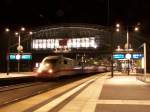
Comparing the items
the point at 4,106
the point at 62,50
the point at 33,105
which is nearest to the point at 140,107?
the point at 33,105

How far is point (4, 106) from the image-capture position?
15.2 meters

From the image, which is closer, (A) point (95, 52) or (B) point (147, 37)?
(A) point (95, 52)

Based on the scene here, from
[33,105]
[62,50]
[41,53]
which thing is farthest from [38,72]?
[41,53]

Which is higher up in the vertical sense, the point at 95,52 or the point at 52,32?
the point at 52,32

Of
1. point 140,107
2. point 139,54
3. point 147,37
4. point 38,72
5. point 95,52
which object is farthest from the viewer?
point 147,37

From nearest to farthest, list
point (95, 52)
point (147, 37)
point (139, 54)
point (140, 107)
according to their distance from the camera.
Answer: point (140, 107) < point (139, 54) < point (95, 52) < point (147, 37)

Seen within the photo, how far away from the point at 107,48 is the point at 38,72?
6747cm

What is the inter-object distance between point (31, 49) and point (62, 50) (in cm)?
3018

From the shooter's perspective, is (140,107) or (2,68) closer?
(140,107)

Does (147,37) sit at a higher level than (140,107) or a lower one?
higher

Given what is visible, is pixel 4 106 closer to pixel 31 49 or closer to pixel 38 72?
pixel 38 72

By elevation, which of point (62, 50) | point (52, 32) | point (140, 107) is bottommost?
point (140, 107)

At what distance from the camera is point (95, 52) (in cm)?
9638

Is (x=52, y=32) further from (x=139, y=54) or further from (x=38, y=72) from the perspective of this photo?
(x=38, y=72)
